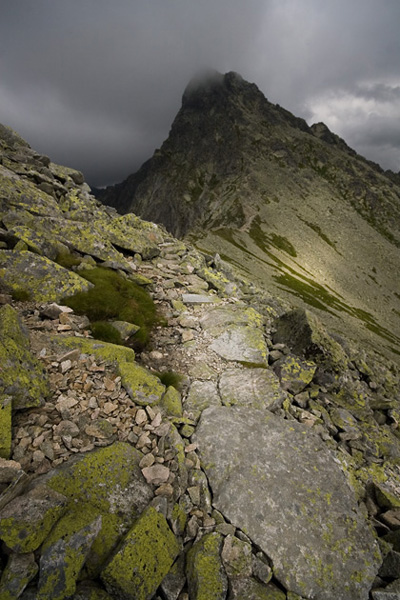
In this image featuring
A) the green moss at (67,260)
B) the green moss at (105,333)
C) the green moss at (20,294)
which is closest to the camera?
the green moss at (105,333)

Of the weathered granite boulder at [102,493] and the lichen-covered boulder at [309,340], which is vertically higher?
the lichen-covered boulder at [309,340]

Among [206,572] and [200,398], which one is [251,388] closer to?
[200,398]

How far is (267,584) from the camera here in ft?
19.1

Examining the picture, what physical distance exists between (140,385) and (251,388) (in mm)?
4663

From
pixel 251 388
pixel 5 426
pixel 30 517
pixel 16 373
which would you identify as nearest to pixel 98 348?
pixel 16 373

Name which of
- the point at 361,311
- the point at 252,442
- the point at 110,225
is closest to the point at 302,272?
the point at 361,311

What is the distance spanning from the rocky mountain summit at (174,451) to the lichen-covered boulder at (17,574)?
2 centimetres

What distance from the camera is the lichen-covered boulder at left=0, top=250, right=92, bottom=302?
1170 centimetres

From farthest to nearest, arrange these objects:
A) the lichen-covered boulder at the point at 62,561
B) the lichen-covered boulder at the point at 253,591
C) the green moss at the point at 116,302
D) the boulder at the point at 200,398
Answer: the green moss at the point at 116,302
the boulder at the point at 200,398
the lichen-covered boulder at the point at 253,591
the lichen-covered boulder at the point at 62,561

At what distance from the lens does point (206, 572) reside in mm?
5457

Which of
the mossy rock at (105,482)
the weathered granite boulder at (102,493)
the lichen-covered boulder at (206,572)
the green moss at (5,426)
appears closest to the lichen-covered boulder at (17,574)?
the weathered granite boulder at (102,493)

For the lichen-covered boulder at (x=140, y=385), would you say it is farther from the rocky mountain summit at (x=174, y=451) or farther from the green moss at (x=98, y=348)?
the green moss at (x=98, y=348)

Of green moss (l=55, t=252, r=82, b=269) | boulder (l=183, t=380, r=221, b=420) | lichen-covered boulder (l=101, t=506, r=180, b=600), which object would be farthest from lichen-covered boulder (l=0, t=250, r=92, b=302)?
lichen-covered boulder (l=101, t=506, r=180, b=600)

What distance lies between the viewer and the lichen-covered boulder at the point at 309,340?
1375 centimetres
